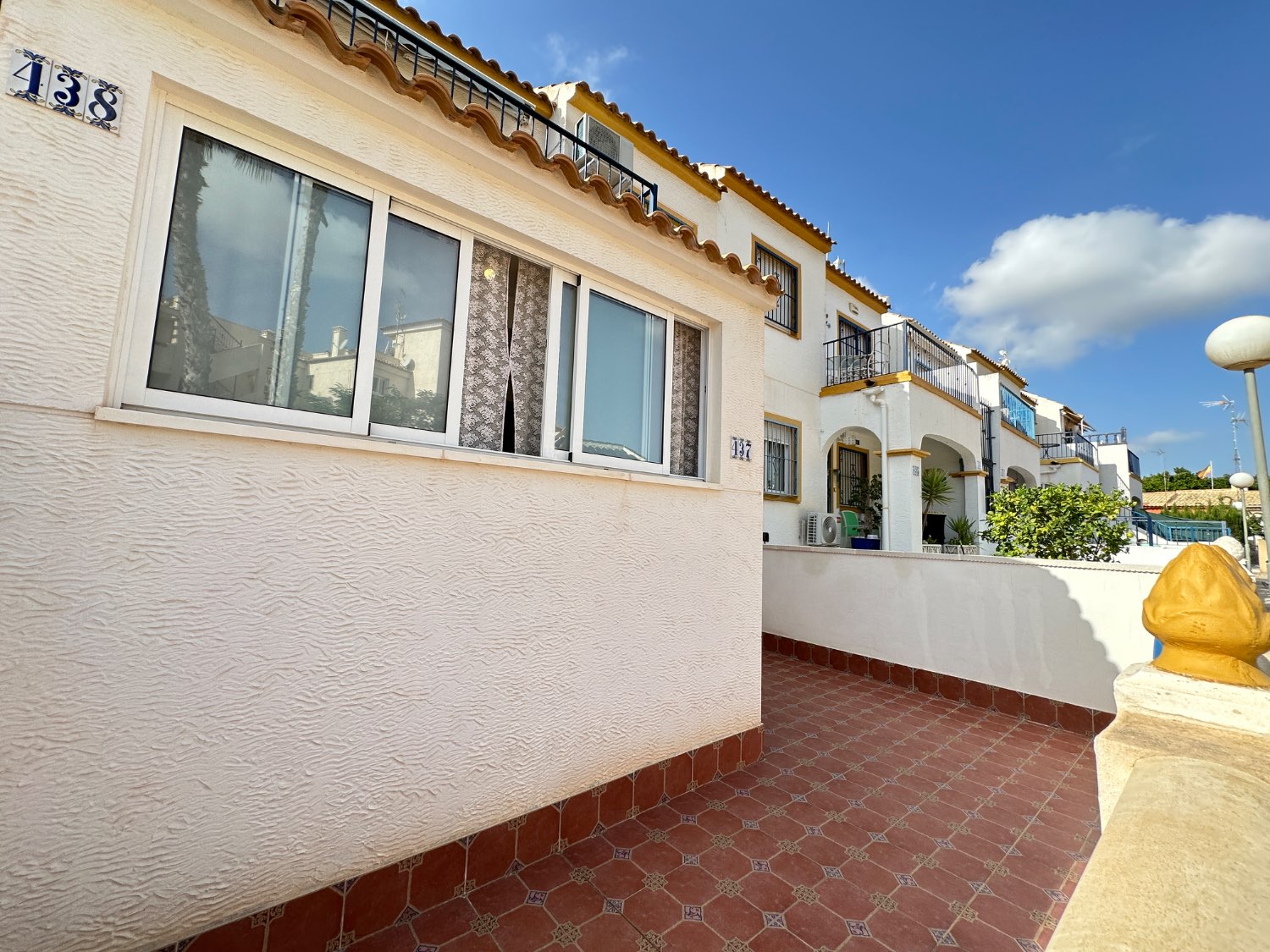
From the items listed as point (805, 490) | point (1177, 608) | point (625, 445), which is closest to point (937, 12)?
point (805, 490)

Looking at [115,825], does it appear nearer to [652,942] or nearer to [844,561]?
[652,942]

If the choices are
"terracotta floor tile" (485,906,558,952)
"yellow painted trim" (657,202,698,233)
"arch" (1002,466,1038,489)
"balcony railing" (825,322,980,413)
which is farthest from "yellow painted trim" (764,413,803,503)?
"arch" (1002,466,1038,489)

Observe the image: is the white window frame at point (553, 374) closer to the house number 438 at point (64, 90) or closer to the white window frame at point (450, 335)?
the white window frame at point (450, 335)

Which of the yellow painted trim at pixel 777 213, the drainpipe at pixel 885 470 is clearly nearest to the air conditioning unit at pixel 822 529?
the drainpipe at pixel 885 470

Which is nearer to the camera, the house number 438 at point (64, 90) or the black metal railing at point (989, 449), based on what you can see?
the house number 438 at point (64, 90)

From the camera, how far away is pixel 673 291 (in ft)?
12.0

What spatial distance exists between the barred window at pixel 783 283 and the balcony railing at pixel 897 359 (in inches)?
50.8

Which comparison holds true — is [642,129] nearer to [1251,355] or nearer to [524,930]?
[1251,355]

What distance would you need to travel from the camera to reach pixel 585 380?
3.26 metres

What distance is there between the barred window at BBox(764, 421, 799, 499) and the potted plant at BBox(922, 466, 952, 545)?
13.5ft

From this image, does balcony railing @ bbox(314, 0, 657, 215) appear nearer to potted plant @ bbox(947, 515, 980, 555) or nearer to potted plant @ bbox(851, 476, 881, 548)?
potted plant @ bbox(851, 476, 881, 548)

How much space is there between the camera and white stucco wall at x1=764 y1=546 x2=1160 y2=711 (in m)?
4.86

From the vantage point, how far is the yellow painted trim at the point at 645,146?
296 inches

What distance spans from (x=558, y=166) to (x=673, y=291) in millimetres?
1140
